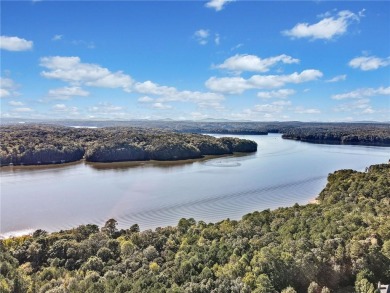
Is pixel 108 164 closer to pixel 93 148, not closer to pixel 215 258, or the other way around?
pixel 93 148

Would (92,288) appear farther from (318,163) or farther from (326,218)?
(318,163)

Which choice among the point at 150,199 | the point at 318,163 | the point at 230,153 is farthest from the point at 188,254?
the point at 230,153

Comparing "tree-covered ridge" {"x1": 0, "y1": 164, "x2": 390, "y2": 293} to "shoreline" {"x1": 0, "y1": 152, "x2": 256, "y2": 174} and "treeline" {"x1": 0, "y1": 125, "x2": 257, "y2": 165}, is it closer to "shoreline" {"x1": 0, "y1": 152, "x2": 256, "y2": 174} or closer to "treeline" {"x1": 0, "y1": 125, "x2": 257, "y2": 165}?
"shoreline" {"x1": 0, "y1": 152, "x2": 256, "y2": 174}

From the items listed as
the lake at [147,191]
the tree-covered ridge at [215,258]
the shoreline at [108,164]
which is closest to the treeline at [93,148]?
the shoreline at [108,164]

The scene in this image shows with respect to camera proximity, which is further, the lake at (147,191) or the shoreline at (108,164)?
the shoreline at (108,164)

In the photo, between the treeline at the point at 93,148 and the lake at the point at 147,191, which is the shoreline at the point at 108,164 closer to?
the lake at the point at 147,191

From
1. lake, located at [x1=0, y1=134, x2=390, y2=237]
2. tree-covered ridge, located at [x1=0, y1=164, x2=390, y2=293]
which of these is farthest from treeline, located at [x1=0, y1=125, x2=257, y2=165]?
tree-covered ridge, located at [x1=0, y1=164, x2=390, y2=293]
